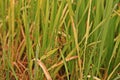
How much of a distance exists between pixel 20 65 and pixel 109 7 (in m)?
0.46

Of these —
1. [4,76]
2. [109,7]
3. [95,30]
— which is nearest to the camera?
[109,7]

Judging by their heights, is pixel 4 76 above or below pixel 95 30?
below

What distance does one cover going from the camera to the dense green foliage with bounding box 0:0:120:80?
3.11ft

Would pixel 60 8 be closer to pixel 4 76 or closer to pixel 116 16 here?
pixel 116 16

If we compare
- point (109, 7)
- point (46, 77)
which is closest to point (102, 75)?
point (46, 77)

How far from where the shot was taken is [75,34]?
35.7 inches

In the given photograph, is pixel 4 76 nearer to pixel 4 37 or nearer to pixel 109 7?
pixel 4 37

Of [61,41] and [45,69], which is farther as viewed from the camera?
[61,41]

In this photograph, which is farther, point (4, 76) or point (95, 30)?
point (4, 76)

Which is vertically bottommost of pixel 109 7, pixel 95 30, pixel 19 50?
pixel 19 50

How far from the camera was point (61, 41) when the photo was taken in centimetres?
108

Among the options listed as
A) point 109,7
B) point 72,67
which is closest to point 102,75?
point 72,67

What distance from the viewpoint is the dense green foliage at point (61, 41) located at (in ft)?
3.11

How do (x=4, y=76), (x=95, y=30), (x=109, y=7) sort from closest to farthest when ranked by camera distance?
(x=109, y=7) → (x=95, y=30) → (x=4, y=76)
